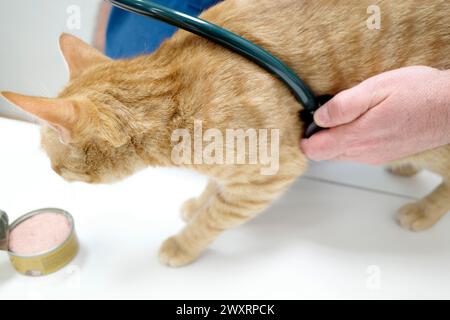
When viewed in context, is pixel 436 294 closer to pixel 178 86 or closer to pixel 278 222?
pixel 278 222

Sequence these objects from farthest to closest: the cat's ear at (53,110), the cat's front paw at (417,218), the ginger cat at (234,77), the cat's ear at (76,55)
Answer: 1. the cat's front paw at (417,218)
2. the cat's ear at (76,55)
3. the ginger cat at (234,77)
4. the cat's ear at (53,110)

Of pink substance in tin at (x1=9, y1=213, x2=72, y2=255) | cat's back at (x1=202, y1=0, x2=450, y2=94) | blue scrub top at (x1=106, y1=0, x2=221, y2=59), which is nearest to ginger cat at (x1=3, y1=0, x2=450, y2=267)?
cat's back at (x1=202, y1=0, x2=450, y2=94)

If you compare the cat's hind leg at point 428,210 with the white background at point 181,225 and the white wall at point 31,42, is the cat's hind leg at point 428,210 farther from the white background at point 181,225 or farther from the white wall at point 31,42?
the white wall at point 31,42

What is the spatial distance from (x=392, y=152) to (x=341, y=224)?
A: 0.82ft

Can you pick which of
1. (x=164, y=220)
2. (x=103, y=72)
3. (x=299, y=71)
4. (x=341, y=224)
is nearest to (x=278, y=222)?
(x=341, y=224)

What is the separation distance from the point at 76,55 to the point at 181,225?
46 cm

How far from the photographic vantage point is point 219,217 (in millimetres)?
858

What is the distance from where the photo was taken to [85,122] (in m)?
0.64

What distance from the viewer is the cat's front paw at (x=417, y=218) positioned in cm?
94

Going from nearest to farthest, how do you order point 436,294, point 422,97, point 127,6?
point 127,6 < point 422,97 < point 436,294

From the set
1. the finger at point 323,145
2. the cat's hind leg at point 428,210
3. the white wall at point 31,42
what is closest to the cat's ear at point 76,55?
the white wall at point 31,42

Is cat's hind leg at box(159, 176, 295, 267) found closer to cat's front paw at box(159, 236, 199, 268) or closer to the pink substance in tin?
cat's front paw at box(159, 236, 199, 268)

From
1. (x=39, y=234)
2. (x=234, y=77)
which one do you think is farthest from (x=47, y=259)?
(x=234, y=77)

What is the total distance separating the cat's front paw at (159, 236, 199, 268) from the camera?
874 millimetres
